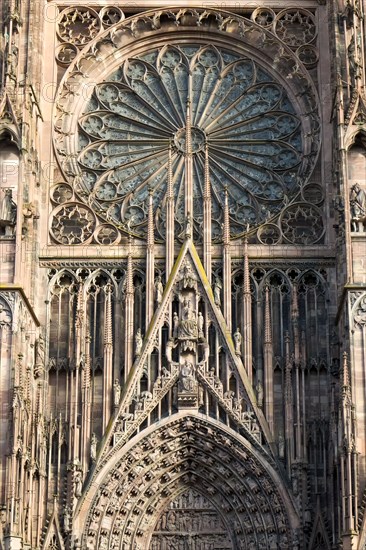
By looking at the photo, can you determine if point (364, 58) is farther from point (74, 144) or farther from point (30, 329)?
point (30, 329)

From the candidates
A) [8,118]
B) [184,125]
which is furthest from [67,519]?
[184,125]

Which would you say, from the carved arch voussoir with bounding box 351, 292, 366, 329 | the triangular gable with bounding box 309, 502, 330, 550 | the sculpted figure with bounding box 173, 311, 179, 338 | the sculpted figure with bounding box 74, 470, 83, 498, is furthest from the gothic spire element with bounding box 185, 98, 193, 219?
the triangular gable with bounding box 309, 502, 330, 550

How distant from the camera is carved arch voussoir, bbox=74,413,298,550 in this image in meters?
32.5

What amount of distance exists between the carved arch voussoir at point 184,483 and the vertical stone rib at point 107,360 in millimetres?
880

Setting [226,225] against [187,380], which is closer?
[187,380]

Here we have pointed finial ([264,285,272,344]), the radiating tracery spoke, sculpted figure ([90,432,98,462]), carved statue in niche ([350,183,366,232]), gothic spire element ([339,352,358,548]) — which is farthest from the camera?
the radiating tracery spoke

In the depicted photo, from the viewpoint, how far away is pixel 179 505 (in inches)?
1319

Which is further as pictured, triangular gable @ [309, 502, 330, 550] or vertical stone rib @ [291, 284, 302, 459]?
vertical stone rib @ [291, 284, 302, 459]

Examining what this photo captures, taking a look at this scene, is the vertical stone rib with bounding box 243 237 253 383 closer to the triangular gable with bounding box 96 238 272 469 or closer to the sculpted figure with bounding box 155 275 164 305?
the triangular gable with bounding box 96 238 272 469

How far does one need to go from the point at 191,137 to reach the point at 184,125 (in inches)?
13.8

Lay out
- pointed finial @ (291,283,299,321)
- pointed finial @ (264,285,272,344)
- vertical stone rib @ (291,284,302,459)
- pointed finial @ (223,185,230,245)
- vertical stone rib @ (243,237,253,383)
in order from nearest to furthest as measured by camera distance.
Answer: vertical stone rib @ (291,284,302,459), vertical stone rib @ (243,237,253,383), pointed finial @ (264,285,272,344), pointed finial @ (291,283,299,321), pointed finial @ (223,185,230,245)

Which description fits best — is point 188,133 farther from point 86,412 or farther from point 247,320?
point 86,412

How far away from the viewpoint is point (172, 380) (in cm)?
3319

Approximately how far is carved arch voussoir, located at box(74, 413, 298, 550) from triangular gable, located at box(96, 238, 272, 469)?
0.29 m
